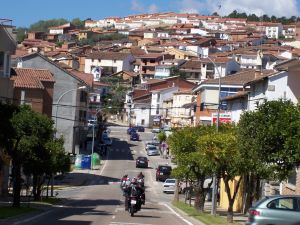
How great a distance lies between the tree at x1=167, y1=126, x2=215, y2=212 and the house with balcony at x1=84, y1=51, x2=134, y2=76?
5773 inches

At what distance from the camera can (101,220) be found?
1193 inches

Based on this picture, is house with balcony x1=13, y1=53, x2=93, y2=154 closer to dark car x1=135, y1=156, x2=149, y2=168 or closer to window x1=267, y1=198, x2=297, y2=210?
dark car x1=135, y1=156, x2=149, y2=168

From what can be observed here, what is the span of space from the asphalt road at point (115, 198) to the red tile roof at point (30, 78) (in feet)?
35.3

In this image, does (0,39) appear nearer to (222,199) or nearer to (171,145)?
(171,145)

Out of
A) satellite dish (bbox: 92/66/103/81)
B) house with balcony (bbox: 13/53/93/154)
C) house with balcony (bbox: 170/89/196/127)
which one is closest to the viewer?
house with balcony (bbox: 13/53/93/154)

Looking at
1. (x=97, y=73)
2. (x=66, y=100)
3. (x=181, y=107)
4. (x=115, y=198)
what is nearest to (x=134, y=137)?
(x=181, y=107)

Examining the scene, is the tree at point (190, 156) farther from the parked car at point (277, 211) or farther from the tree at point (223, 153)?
the parked car at point (277, 211)

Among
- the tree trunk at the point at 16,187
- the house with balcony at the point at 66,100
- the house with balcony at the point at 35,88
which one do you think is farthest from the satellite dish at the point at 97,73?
the tree trunk at the point at 16,187

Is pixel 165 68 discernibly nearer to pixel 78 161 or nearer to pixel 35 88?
pixel 78 161

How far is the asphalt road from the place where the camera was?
30.8 metres

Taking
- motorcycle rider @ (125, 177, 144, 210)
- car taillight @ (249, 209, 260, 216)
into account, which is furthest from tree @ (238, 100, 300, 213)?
motorcycle rider @ (125, 177, 144, 210)

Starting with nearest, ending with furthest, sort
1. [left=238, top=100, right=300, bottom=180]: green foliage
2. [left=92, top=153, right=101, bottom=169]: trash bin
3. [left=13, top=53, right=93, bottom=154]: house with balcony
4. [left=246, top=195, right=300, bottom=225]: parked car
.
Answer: [left=238, top=100, right=300, bottom=180]: green foliage, [left=246, top=195, right=300, bottom=225]: parked car, [left=92, top=153, right=101, bottom=169]: trash bin, [left=13, top=53, right=93, bottom=154]: house with balcony

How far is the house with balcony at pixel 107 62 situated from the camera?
193125mm

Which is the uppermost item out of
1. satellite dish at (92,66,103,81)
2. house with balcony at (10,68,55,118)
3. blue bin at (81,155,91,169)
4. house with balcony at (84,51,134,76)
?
house with balcony at (84,51,134,76)
